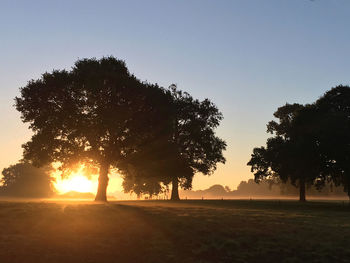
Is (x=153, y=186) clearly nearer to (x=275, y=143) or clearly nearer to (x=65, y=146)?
(x=275, y=143)

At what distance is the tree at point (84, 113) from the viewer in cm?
4484

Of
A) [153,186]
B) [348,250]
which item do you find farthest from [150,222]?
[153,186]

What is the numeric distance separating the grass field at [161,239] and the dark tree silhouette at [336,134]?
2215 centimetres

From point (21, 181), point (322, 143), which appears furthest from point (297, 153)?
point (21, 181)

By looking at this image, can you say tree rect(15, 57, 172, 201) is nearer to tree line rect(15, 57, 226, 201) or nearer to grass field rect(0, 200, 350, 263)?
tree line rect(15, 57, 226, 201)

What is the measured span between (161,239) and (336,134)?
32.8 metres

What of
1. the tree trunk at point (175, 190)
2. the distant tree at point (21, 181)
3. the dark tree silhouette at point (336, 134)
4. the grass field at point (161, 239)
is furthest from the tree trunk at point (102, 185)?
the distant tree at point (21, 181)

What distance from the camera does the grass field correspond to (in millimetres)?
15516

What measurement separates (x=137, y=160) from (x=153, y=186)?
1991 inches

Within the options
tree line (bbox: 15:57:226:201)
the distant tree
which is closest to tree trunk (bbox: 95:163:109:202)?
tree line (bbox: 15:57:226:201)

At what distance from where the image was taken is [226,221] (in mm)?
23969

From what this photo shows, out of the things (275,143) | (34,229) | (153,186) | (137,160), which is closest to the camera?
(34,229)

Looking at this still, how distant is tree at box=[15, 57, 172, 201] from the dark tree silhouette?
23798 mm

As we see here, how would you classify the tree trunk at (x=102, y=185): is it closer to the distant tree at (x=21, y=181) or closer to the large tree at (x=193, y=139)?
the large tree at (x=193, y=139)
